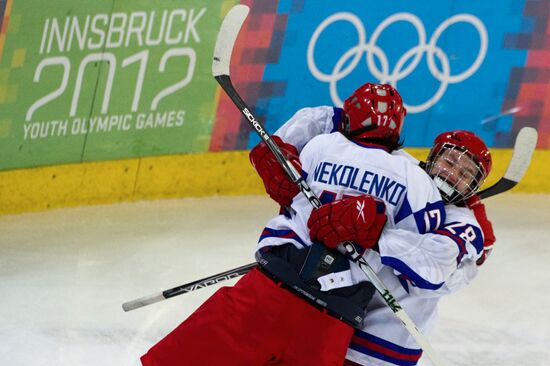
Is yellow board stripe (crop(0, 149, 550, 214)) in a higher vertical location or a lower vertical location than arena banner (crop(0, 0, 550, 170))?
lower

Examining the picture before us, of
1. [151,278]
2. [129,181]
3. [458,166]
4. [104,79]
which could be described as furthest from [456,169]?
[129,181]

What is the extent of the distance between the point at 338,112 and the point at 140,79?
1999mm

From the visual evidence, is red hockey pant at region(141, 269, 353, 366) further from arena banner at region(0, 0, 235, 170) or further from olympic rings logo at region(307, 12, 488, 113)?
olympic rings logo at region(307, 12, 488, 113)

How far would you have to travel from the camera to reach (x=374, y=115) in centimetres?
252

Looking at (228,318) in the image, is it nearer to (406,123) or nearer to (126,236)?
(126,236)

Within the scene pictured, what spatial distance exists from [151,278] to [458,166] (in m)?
1.78

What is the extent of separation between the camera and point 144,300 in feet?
10.0

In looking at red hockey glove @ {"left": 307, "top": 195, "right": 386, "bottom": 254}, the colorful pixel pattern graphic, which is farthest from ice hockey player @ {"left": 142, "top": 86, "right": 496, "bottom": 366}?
the colorful pixel pattern graphic

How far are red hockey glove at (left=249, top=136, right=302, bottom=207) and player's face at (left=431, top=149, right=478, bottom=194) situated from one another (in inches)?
12.8

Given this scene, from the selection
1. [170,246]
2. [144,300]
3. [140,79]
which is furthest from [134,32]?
[144,300]

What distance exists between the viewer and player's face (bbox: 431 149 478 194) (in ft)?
8.36

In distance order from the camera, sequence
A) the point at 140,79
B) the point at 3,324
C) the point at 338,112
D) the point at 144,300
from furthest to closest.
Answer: the point at 140,79, the point at 3,324, the point at 144,300, the point at 338,112

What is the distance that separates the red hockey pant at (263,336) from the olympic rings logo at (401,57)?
102 inches

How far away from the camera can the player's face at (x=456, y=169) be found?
8.36ft
